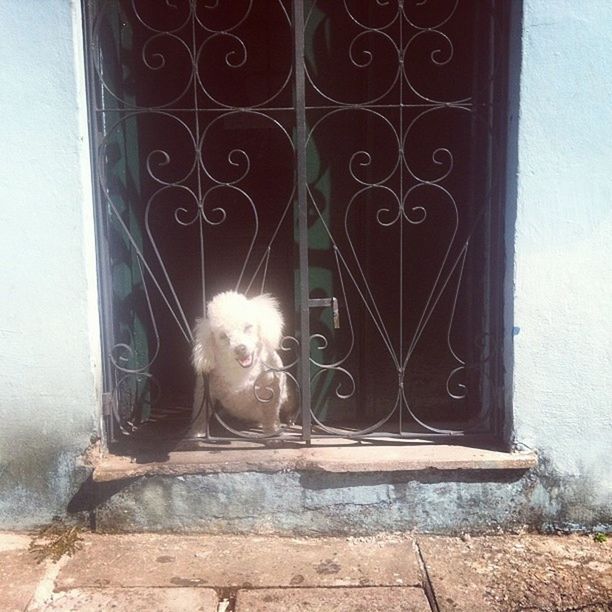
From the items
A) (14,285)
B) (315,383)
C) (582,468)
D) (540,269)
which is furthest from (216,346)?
(582,468)

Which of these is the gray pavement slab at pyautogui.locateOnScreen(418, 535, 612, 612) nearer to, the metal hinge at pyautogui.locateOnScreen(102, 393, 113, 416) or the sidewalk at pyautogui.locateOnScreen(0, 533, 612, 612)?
the sidewalk at pyautogui.locateOnScreen(0, 533, 612, 612)

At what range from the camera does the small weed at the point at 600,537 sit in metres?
3.32

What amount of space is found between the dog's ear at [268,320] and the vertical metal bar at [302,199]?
0.41ft

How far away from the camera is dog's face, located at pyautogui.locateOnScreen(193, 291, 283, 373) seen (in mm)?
3326

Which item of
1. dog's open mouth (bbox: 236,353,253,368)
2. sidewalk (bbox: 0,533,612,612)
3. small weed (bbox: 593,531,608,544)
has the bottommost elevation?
sidewalk (bbox: 0,533,612,612)

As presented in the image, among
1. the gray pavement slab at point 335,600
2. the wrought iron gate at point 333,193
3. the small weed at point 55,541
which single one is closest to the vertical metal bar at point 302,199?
the wrought iron gate at point 333,193

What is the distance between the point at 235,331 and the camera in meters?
3.32

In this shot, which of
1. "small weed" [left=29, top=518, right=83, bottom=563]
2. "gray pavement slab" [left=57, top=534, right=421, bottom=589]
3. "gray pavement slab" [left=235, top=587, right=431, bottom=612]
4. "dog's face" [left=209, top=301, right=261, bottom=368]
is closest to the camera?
"gray pavement slab" [left=235, top=587, right=431, bottom=612]

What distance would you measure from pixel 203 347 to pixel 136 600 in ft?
3.80

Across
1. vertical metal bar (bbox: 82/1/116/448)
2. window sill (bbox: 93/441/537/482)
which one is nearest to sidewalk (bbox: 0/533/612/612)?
window sill (bbox: 93/441/537/482)

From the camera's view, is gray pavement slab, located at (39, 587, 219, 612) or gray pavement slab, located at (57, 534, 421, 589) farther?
gray pavement slab, located at (57, 534, 421, 589)

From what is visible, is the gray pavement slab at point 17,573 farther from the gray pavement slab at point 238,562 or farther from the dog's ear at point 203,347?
the dog's ear at point 203,347

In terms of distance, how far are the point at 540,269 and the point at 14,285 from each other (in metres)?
2.42

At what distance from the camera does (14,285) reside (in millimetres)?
3209
